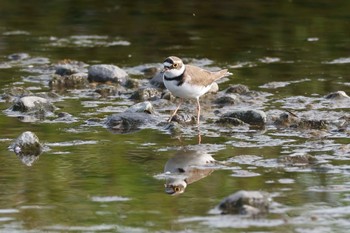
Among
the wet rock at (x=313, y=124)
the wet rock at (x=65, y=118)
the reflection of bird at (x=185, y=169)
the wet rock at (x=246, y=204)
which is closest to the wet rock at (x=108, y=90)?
the wet rock at (x=65, y=118)

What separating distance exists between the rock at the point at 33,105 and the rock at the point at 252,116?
244 cm

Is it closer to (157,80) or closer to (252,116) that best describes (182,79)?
(252,116)

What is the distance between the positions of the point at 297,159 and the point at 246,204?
192cm

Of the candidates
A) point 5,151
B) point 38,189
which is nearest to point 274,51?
point 5,151

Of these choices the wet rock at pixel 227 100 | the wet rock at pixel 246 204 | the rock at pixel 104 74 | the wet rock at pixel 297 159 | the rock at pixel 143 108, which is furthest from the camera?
the rock at pixel 104 74

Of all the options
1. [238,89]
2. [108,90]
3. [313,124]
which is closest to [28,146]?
[313,124]

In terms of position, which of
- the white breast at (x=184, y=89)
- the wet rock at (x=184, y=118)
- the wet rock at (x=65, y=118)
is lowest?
the wet rock at (x=184, y=118)

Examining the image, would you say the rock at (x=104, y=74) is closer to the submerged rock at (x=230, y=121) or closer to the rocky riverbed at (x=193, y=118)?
the rocky riverbed at (x=193, y=118)

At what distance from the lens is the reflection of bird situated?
9.86 metres

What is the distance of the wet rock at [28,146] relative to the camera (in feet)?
36.7

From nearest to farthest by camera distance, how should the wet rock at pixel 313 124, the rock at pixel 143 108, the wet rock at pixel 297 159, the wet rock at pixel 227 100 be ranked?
the wet rock at pixel 297 159, the wet rock at pixel 313 124, the rock at pixel 143 108, the wet rock at pixel 227 100

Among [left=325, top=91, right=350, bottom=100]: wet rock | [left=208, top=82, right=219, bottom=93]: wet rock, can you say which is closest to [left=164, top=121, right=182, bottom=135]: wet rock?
[left=208, top=82, right=219, bottom=93]: wet rock

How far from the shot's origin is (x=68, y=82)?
15242 mm

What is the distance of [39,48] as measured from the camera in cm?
1777
